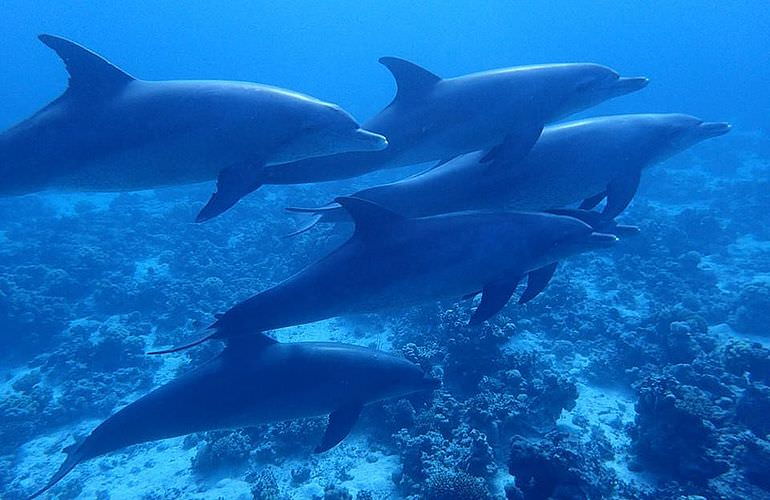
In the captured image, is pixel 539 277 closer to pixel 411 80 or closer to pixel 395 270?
pixel 395 270

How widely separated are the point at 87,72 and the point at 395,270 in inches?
136

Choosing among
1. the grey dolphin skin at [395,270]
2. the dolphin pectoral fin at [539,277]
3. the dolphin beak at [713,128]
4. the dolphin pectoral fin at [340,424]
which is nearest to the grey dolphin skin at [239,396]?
the dolphin pectoral fin at [340,424]

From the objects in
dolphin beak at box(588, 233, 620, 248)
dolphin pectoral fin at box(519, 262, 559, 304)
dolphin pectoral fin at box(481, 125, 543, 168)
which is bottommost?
dolphin pectoral fin at box(519, 262, 559, 304)

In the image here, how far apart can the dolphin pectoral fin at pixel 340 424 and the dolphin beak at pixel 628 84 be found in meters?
5.39

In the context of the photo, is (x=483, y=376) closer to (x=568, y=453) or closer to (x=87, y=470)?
(x=568, y=453)

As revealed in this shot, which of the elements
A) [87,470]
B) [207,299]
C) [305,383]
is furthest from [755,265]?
[87,470]

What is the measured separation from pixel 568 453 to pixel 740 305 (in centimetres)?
1168

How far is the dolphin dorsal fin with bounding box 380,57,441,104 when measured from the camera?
5.38 m

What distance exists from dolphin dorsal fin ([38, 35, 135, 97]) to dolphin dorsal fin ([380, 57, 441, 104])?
281 centimetres

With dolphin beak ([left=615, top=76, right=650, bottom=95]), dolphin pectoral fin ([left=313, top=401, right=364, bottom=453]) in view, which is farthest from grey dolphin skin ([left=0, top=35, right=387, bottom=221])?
dolphin beak ([left=615, top=76, right=650, bottom=95])

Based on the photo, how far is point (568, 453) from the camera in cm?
621

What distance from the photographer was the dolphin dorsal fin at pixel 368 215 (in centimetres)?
452

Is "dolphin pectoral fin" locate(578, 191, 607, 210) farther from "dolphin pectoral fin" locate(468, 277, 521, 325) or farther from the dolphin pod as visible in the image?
"dolphin pectoral fin" locate(468, 277, 521, 325)

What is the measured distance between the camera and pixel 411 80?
214 inches
